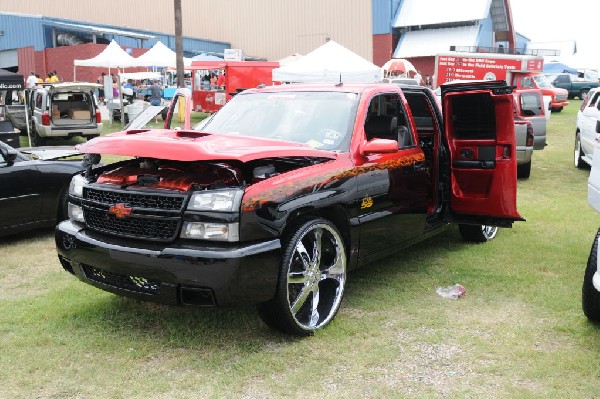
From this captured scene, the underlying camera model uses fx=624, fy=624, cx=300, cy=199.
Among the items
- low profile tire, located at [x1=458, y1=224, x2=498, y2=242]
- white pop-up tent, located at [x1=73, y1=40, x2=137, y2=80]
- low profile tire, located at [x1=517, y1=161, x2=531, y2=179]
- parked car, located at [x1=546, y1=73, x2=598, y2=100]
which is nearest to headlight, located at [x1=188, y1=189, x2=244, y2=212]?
low profile tire, located at [x1=458, y1=224, x2=498, y2=242]

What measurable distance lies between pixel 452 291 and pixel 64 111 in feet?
45.1

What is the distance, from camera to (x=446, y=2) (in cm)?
4016

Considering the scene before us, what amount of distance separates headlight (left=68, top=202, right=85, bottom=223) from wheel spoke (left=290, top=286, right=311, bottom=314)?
1.59 metres

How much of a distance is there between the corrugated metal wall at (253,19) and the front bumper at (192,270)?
129 feet

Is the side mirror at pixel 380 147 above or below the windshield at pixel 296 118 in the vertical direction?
below

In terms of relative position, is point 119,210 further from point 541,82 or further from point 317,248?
point 541,82

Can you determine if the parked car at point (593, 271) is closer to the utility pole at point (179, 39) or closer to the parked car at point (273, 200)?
the parked car at point (273, 200)

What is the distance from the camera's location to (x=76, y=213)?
445cm

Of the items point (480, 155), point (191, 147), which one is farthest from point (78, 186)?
point (480, 155)

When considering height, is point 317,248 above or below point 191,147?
below

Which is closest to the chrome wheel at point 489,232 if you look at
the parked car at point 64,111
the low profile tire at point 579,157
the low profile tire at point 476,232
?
the low profile tire at point 476,232

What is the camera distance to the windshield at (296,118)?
488 centimetres

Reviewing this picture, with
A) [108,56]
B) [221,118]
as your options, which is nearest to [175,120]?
[108,56]

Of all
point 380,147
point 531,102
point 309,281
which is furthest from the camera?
point 531,102
